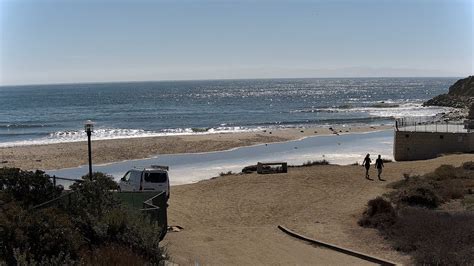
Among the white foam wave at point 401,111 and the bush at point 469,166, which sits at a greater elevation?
the bush at point 469,166

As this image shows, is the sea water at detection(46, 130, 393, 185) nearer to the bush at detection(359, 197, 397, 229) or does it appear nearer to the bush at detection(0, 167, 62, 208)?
the bush at detection(359, 197, 397, 229)

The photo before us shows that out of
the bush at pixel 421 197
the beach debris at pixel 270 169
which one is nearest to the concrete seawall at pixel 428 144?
the beach debris at pixel 270 169

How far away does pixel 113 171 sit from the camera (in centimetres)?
3444

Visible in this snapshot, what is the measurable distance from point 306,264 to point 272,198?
9.26 m

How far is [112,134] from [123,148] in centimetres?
1540

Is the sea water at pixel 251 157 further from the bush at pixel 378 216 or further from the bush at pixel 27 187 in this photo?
the bush at pixel 27 187

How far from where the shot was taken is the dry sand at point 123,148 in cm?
3938

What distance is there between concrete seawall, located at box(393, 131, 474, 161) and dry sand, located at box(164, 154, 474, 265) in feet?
7.77

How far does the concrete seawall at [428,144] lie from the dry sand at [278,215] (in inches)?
93.3

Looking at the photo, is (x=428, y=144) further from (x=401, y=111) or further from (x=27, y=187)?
(x=401, y=111)

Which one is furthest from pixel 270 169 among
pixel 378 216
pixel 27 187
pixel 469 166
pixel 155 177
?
pixel 27 187

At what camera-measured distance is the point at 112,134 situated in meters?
60.6

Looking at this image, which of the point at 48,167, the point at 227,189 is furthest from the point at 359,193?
the point at 48,167

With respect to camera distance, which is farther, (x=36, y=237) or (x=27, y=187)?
(x=27, y=187)
